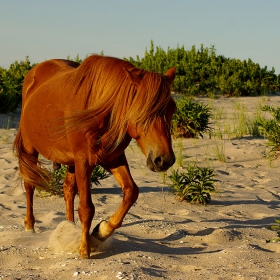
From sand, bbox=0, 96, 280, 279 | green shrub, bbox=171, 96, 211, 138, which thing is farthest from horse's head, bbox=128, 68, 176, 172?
green shrub, bbox=171, 96, 211, 138

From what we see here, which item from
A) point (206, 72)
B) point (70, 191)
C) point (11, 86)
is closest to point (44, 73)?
point (70, 191)

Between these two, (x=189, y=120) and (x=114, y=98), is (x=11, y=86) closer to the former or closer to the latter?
(x=189, y=120)

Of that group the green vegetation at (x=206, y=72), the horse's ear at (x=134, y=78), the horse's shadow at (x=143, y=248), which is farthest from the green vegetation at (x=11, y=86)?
the horse's ear at (x=134, y=78)

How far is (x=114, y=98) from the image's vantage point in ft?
14.4

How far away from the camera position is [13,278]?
384 centimetres

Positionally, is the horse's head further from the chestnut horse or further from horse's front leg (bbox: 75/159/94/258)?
horse's front leg (bbox: 75/159/94/258)

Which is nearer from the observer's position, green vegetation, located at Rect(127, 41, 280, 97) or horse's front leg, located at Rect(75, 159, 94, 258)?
horse's front leg, located at Rect(75, 159, 94, 258)

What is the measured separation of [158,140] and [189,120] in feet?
20.7

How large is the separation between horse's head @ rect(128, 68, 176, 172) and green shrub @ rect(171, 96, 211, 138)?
6036 mm

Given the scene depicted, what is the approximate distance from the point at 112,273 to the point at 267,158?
5.98 meters

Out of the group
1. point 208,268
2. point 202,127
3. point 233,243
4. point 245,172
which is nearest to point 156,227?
point 233,243

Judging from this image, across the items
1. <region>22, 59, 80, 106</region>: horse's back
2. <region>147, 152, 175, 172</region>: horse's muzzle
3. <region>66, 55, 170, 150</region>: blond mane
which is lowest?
<region>147, 152, 175, 172</region>: horse's muzzle

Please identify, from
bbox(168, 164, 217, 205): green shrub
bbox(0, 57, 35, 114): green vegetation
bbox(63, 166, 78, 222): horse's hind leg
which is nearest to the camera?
bbox(63, 166, 78, 222): horse's hind leg

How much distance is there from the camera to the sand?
4.04m
